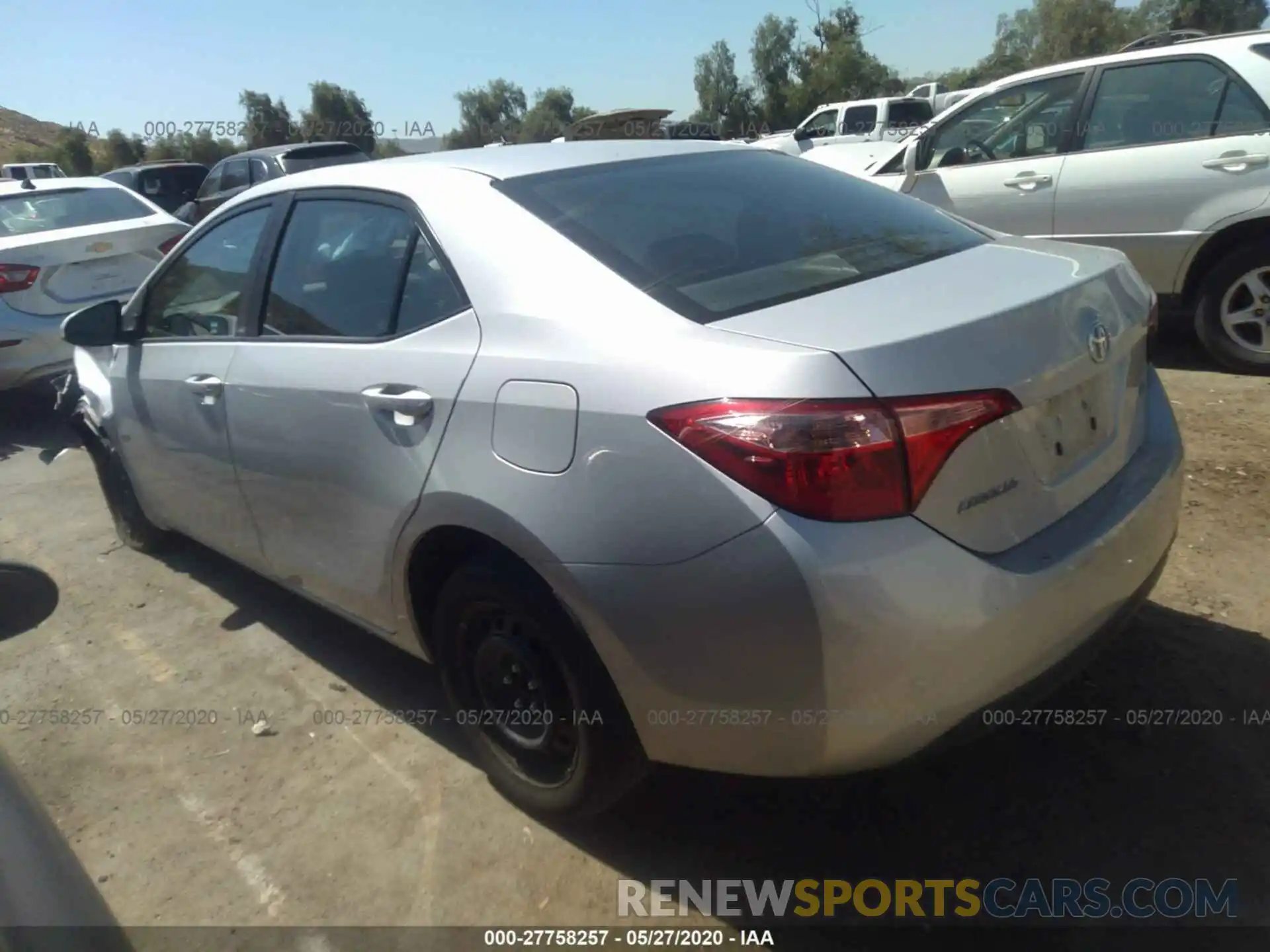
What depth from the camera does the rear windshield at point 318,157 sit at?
1238 centimetres

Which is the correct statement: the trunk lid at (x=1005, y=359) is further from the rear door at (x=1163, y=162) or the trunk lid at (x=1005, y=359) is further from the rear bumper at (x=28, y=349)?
the rear bumper at (x=28, y=349)

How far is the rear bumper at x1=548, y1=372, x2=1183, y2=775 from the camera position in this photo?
5.89 feet

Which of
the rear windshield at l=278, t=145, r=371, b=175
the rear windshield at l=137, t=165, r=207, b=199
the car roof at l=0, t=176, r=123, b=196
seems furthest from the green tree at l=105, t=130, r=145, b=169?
the car roof at l=0, t=176, r=123, b=196

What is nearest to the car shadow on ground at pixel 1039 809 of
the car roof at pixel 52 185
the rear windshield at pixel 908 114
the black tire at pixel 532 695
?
the black tire at pixel 532 695

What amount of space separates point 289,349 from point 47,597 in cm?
133

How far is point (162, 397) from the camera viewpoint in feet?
11.8

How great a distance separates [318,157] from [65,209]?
5.82 metres

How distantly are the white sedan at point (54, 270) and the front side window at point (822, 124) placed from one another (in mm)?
14898

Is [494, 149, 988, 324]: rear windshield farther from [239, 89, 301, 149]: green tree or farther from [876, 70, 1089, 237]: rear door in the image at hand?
[239, 89, 301, 149]: green tree

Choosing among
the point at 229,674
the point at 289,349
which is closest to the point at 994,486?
the point at 289,349

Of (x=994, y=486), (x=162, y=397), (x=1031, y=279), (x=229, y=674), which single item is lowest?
(x=229, y=674)

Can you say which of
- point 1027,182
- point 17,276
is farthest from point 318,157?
point 1027,182

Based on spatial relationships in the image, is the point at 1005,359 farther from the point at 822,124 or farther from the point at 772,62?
the point at 772,62

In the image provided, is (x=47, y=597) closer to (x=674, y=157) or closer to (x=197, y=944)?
(x=197, y=944)
